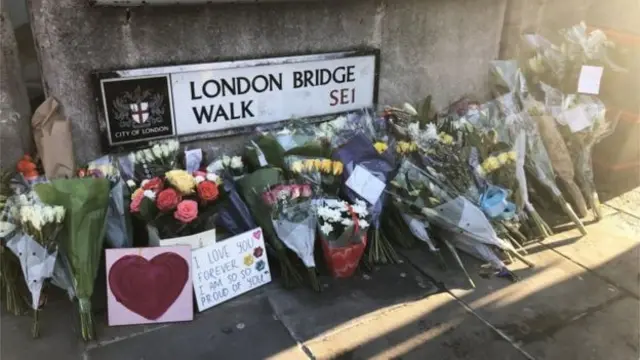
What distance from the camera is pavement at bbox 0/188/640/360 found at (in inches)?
106

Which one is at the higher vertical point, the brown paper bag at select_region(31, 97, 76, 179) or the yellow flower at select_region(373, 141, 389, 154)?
the brown paper bag at select_region(31, 97, 76, 179)

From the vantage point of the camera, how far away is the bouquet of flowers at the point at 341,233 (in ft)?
10.3

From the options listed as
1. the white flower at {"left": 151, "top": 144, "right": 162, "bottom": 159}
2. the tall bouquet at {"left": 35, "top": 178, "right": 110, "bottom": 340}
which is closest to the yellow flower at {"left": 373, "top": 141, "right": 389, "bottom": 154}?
the white flower at {"left": 151, "top": 144, "right": 162, "bottom": 159}

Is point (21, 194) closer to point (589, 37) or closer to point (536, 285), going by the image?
point (536, 285)

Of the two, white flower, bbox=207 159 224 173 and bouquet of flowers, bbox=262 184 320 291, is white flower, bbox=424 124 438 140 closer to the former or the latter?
bouquet of flowers, bbox=262 184 320 291

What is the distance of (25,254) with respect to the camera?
2668 mm

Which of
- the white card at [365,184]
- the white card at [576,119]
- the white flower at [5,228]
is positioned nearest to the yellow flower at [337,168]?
the white card at [365,184]

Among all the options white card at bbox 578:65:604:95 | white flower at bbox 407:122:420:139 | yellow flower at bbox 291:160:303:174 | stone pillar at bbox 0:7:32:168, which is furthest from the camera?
white card at bbox 578:65:604:95

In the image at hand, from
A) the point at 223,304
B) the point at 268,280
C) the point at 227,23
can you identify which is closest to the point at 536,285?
the point at 268,280

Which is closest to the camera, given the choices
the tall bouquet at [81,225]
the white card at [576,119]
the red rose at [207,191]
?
the tall bouquet at [81,225]

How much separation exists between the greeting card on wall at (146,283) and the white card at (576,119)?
119 inches

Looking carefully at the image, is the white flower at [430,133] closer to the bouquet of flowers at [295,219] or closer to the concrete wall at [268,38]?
the concrete wall at [268,38]

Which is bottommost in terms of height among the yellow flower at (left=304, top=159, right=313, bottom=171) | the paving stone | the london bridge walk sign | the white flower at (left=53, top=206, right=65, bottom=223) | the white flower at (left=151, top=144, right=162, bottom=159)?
the paving stone

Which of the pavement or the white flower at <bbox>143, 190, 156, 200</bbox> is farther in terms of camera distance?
the white flower at <bbox>143, 190, 156, 200</bbox>
